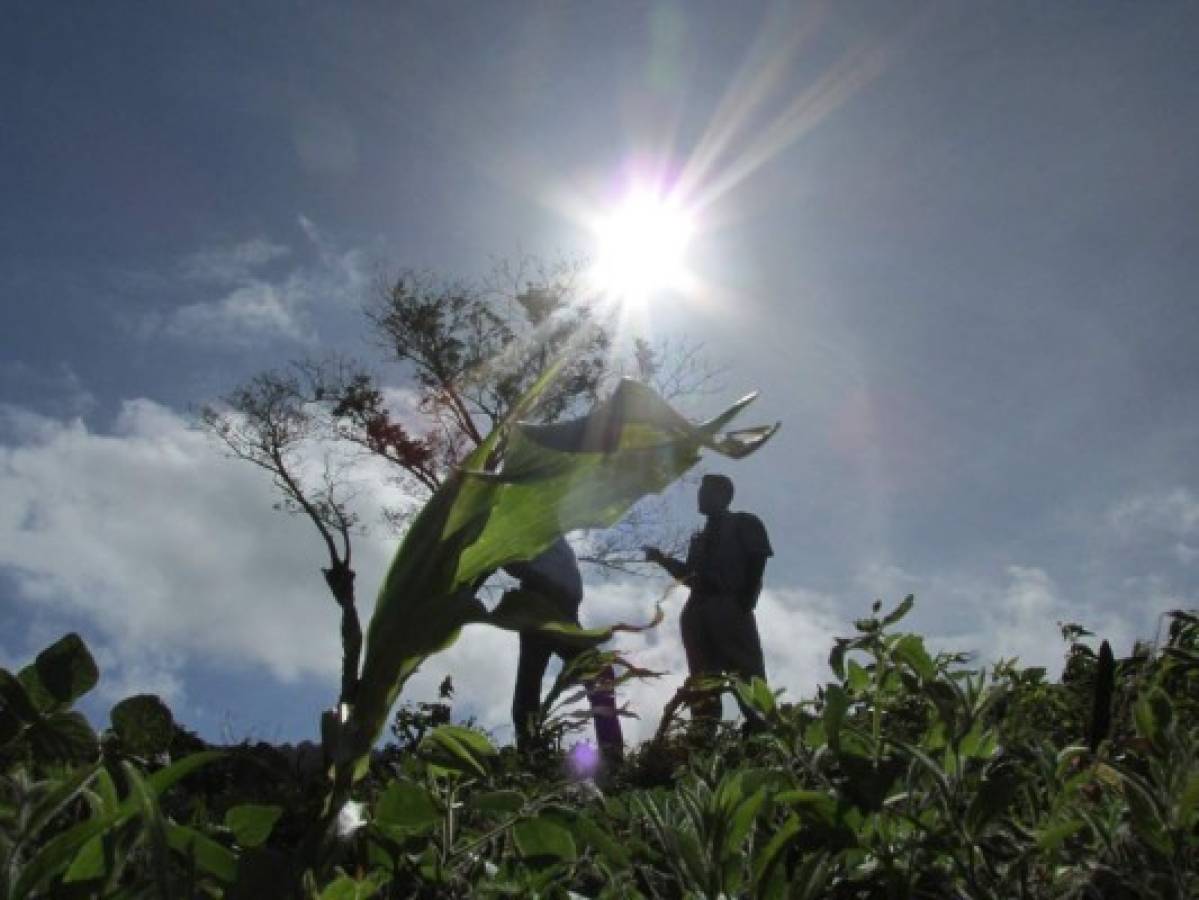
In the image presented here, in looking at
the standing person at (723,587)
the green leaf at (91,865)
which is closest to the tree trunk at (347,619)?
the green leaf at (91,865)

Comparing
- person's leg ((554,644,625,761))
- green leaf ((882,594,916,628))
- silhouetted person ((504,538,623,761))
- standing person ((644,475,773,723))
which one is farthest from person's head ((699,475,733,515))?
green leaf ((882,594,916,628))

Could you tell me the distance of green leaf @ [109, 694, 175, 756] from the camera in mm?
601

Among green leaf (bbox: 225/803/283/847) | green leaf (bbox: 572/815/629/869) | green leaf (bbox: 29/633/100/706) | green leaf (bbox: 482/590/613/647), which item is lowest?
green leaf (bbox: 225/803/283/847)

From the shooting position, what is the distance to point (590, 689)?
2.20ft

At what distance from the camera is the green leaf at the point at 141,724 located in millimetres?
601

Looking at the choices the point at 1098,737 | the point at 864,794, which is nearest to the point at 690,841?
the point at 864,794

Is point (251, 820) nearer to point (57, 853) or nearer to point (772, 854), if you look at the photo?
point (57, 853)

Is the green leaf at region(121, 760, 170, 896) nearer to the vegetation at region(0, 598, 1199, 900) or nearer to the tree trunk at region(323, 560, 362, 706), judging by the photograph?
the vegetation at region(0, 598, 1199, 900)

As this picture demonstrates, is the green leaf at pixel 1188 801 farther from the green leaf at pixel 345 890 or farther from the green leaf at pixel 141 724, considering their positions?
the green leaf at pixel 141 724

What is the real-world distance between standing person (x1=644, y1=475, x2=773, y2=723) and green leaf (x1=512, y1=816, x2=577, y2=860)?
851 centimetres

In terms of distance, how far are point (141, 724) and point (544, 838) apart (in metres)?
0.26

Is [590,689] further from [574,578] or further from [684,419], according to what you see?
[574,578]

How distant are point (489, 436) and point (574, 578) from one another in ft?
30.1

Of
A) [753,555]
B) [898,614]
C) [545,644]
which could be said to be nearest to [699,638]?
[753,555]
